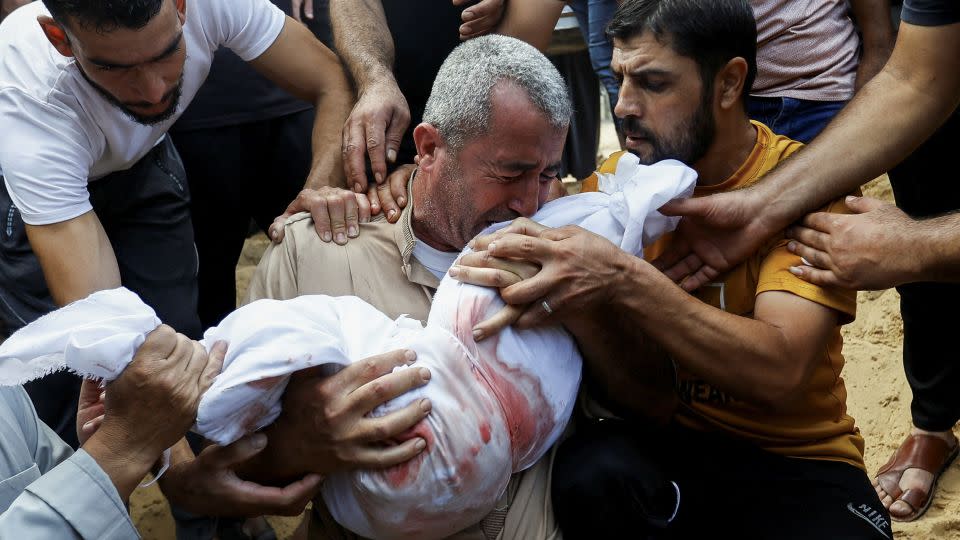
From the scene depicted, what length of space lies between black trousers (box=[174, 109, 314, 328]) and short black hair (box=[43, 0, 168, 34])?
1.14 meters

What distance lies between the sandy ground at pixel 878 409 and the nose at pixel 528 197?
1.67 meters

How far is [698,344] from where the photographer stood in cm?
207

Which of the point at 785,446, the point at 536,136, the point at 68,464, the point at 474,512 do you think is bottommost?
the point at 785,446

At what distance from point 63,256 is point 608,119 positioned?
7.19 meters

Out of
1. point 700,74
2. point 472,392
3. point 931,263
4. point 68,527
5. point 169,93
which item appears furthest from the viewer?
point 169,93

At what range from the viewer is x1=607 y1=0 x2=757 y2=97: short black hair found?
231 cm

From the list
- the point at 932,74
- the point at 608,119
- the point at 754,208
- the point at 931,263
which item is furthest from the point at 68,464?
the point at 608,119

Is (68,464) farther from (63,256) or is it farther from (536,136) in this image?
(536,136)

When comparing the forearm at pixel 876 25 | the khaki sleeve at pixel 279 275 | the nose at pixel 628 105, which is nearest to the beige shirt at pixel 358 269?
the khaki sleeve at pixel 279 275

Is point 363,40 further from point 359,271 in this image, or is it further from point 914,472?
point 914,472

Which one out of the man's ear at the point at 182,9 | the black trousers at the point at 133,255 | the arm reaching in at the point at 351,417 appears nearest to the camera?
the arm reaching in at the point at 351,417

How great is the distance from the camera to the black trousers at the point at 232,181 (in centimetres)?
344

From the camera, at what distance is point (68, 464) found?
1666 millimetres

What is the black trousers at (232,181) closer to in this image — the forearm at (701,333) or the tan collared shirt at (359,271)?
the tan collared shirt at (359,271)
